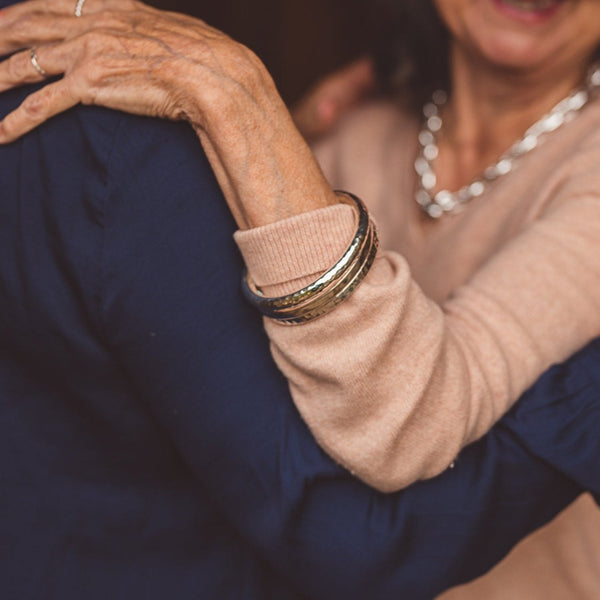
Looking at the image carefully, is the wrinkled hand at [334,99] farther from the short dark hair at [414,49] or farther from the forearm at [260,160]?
the forearm at [260,160]

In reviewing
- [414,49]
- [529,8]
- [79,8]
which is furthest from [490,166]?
[79,8]

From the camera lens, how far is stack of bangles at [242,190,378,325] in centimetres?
64

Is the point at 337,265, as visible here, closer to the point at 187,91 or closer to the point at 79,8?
the point at 187,91

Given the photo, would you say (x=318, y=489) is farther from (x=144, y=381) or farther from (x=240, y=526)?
(x=144, y=381)

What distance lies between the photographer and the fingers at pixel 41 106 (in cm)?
63

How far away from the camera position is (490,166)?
1247 millimetres

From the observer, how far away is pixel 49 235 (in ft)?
2.10

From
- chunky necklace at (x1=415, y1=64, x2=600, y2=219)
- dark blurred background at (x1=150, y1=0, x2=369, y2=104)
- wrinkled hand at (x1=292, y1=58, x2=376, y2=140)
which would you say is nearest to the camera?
chunky necklace at (x1=415, y1=64, x2=600, y2=219)

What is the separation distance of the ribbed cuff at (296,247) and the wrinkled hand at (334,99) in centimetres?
101

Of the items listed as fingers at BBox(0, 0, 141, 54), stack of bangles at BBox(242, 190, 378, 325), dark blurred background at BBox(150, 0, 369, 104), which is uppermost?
fingers at BBox(0, 0, 141, 54)

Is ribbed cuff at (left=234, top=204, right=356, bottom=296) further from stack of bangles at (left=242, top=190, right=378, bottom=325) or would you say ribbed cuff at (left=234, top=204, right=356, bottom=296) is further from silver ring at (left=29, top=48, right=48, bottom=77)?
silver ring at (left=29, top=48, right=48, bottom=77)

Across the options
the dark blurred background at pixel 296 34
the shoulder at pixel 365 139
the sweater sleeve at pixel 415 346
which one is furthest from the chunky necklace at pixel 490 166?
the dark blurred background at pixel 296 34

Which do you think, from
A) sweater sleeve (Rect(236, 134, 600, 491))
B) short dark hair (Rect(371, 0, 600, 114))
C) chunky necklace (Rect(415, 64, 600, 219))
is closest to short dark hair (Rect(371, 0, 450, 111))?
short dark hair (Rect(371, 0, 600, 114))

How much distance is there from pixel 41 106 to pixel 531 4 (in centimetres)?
91
